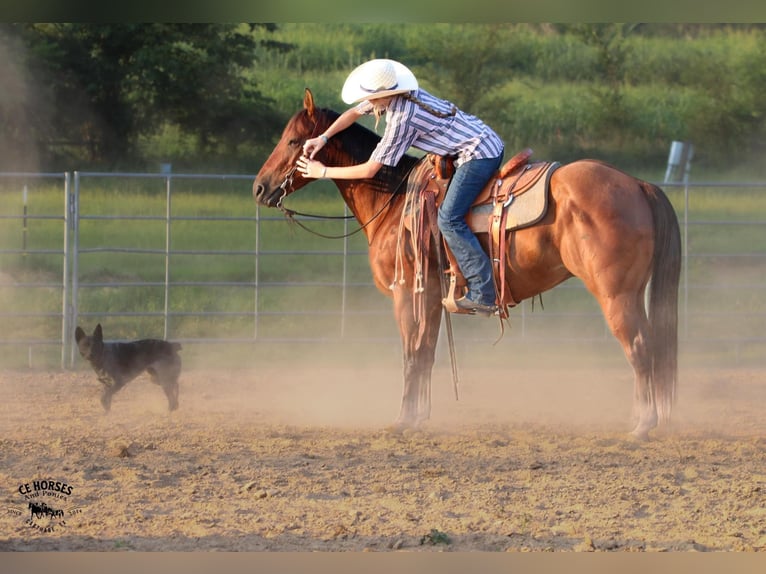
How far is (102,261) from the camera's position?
14938 mm

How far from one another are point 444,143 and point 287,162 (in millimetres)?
1074

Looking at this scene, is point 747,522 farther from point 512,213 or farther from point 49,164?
point 49,164

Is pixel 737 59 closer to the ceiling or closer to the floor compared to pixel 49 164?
closer to the ceiling

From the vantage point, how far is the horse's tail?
6.35 meters

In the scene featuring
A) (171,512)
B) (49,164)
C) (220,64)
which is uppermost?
(220,64)

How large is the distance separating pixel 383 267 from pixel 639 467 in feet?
6.42

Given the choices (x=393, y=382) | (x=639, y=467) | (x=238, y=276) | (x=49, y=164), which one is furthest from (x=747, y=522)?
(x=49, y=164)

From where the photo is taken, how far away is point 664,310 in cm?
639

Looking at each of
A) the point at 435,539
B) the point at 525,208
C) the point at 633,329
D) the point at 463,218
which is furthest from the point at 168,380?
the point at 435,539

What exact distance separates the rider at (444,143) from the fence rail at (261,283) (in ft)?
11.3

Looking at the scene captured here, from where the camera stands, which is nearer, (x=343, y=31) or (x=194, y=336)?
(x=194, y=336)

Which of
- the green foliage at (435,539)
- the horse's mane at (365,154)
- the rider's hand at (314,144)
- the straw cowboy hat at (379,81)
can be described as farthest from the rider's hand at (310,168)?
the green foliage at (435,539)

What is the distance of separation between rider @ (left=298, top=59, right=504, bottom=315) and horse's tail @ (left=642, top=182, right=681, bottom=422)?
0.93m

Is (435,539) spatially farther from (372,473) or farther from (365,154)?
(365,154)
